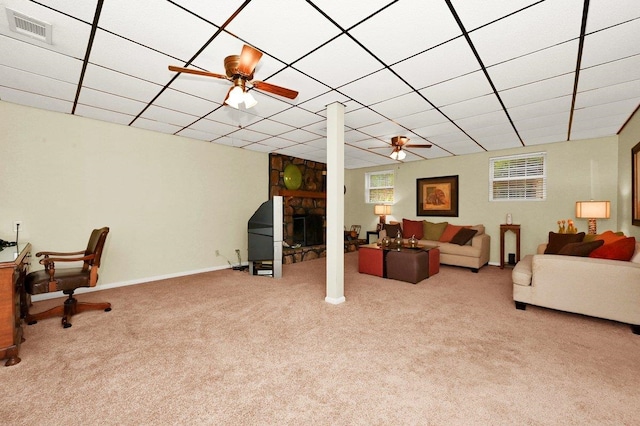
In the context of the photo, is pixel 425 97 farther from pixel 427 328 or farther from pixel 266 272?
pixel 266 272

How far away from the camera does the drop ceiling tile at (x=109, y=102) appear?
3.28 m

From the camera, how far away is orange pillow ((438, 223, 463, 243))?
6180 mm

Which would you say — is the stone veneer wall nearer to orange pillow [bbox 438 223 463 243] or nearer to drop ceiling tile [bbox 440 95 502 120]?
orange pillow [bbox 438 223 463 243]

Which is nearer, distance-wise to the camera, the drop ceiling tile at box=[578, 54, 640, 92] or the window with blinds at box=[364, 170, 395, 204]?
the drop ceiling tile at box=[578, 54, 640, 92]

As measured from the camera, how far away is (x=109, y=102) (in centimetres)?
351

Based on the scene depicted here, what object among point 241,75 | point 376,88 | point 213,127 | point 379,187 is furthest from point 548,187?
point 213,127

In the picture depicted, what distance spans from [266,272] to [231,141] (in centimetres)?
258

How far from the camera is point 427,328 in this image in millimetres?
2836

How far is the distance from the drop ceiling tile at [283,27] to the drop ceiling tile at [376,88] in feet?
2.54

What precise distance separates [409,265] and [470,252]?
69.4 inches

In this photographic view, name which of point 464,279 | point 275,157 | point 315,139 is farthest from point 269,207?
point 464,279

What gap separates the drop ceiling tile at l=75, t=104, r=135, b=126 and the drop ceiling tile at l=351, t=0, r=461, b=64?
3575 mm

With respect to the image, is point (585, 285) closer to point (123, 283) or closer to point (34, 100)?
point (123, 283)

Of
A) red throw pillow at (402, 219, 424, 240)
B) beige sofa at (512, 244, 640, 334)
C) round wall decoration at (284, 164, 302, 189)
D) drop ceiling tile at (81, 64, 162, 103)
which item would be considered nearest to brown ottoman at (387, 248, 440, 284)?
beige sofa at (512, 244, 640, 334)
